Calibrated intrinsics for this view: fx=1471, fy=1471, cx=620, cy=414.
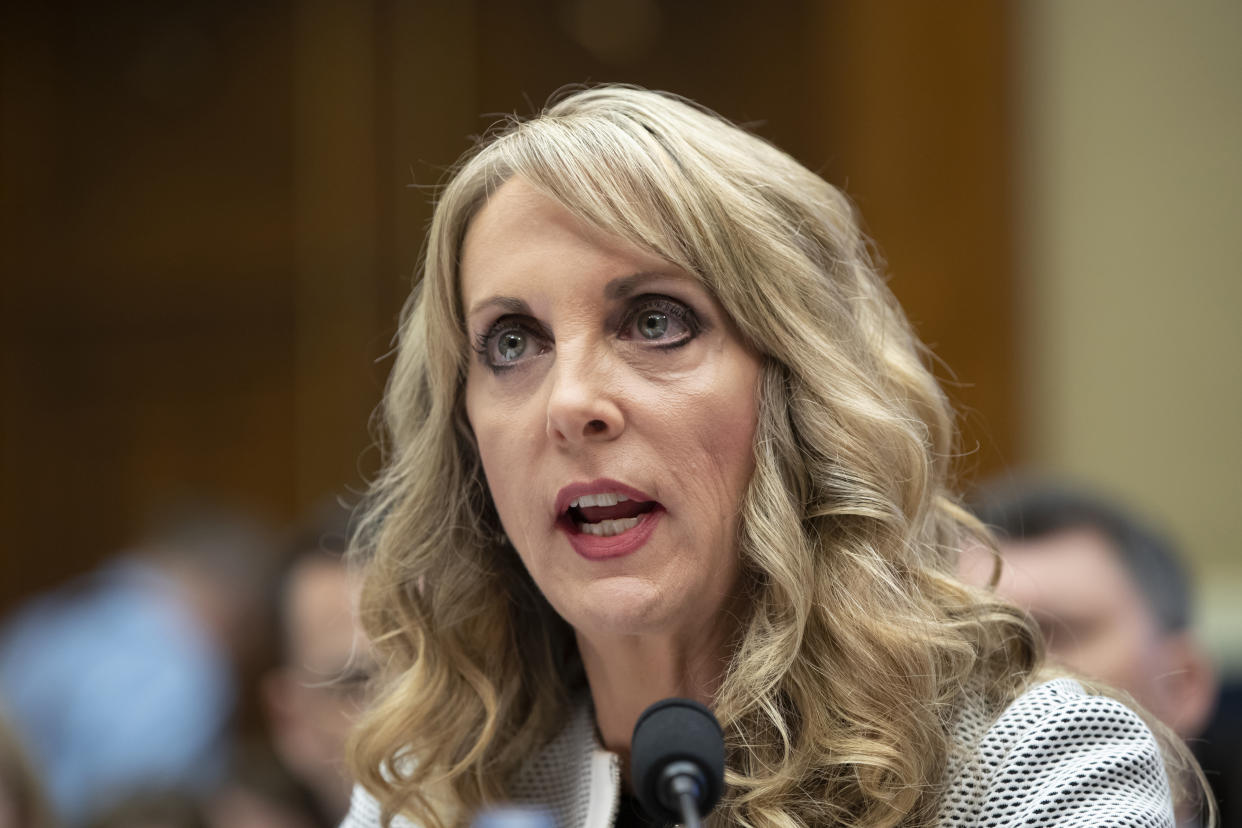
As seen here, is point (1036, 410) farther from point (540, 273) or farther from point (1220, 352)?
point (540, 273)

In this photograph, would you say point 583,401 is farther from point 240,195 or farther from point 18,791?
point 240,195

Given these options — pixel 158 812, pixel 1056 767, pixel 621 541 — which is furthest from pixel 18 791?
pixel 1056 767

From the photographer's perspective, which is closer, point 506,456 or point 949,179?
point 506,456

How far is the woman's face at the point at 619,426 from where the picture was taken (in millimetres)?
1569

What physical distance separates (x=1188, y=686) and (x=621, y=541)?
148 cm

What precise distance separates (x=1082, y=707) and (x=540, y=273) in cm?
73

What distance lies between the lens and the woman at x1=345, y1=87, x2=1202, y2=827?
1519mm

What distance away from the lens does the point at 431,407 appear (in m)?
1.89

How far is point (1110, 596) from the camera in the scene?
8.59ft

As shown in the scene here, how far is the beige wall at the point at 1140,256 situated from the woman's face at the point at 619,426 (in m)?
3.01

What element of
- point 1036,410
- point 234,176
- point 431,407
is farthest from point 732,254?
point 234,176

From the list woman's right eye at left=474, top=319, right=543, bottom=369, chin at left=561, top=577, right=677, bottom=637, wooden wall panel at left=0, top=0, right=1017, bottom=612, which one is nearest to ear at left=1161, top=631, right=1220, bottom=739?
chin at left=561, top=577, right=677, bottom=637

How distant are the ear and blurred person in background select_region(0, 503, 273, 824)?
236 cm

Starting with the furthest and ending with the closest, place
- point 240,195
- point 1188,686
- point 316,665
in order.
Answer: point 240,195 < point 316,665 < point 1188,686
